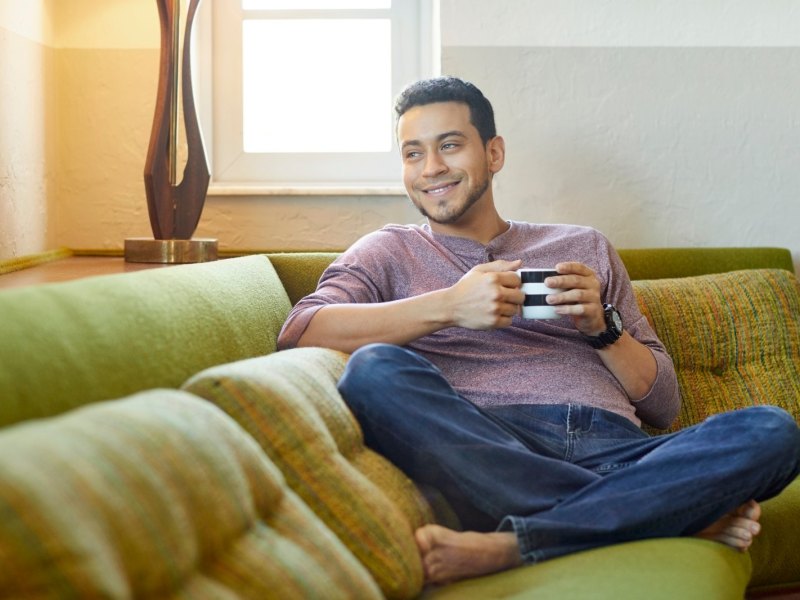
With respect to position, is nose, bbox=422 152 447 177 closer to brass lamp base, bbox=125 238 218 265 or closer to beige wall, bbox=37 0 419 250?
brass lamp base, bbox=125 238 218 265

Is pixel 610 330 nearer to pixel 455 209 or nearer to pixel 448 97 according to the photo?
pixel 455 209

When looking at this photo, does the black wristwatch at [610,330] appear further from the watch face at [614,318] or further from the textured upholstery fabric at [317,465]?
the textured upholstery fabric at [317,465]

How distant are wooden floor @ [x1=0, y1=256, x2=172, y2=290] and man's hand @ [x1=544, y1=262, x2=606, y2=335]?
718 mm

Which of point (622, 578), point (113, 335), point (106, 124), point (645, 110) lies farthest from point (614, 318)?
point (106, 124)

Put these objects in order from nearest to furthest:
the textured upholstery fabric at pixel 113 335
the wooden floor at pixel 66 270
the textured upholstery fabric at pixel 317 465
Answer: the textured upholstery fabric at pixel 113 335, the textured upholstery fabric at pixel 317 465, the wooden floor at pixel 66 270

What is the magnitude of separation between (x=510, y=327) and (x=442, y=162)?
0.39 metres

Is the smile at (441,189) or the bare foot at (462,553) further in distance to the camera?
the smile at (441,189)

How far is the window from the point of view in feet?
9.89

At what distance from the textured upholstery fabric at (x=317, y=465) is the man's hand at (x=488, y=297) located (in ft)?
1.48

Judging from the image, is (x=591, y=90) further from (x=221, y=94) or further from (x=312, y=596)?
(x=312, y=596)

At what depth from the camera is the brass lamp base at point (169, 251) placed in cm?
232

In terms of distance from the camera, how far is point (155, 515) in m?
0.87

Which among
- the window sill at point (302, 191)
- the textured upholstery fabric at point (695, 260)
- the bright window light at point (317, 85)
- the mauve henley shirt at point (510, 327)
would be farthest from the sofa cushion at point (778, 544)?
the bright window light at point (317, 85)

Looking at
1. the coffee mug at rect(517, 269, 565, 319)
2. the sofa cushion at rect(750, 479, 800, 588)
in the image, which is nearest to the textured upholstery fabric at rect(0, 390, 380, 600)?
the coffee mug at rect(517, 269, 565, 319)
